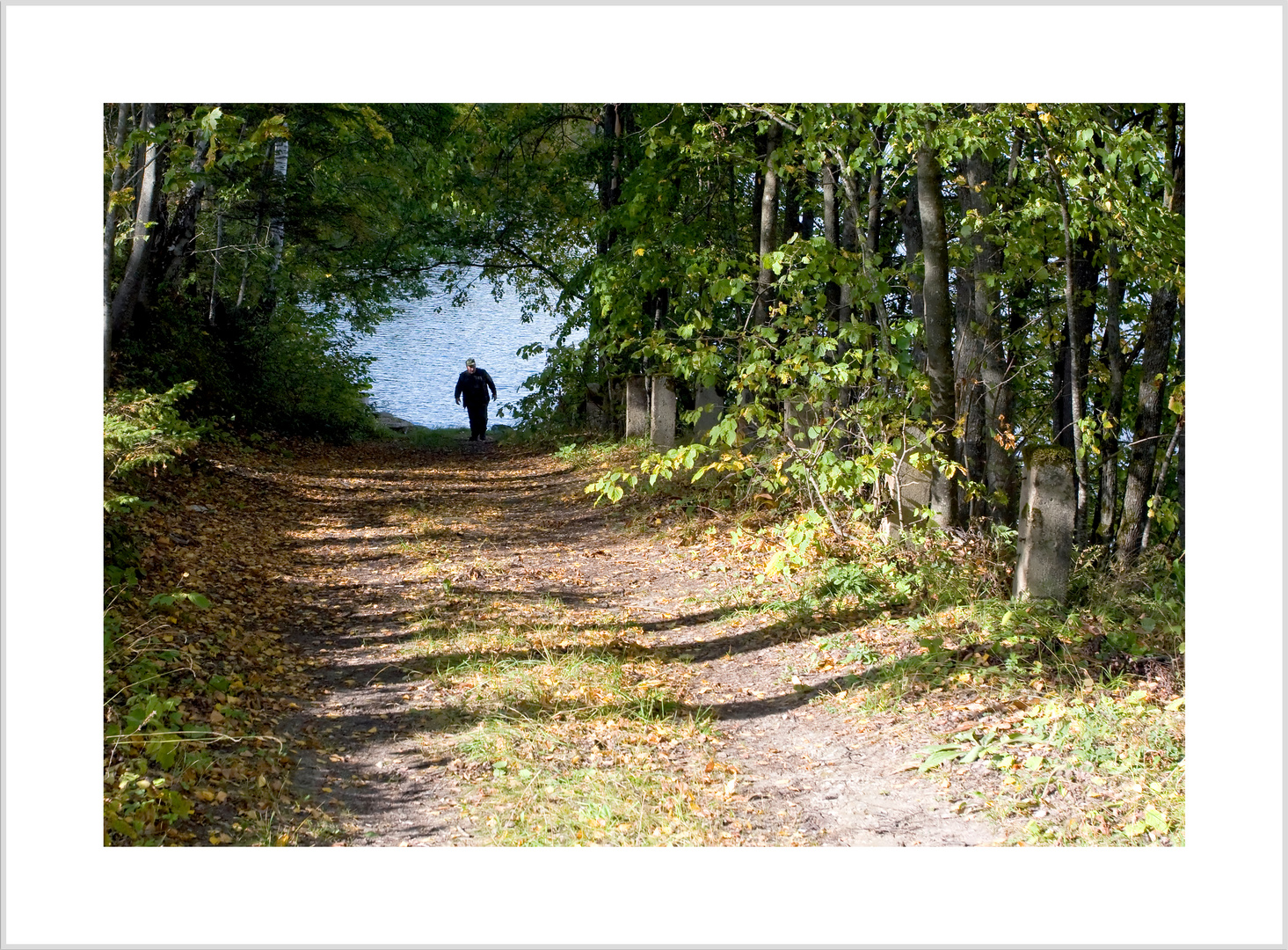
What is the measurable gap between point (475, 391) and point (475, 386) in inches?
3.6

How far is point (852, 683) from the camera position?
5676 mm

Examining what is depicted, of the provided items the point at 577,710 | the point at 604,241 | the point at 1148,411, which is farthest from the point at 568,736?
the point at 604,241

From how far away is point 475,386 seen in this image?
19.4 meters

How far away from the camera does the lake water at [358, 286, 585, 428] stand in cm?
2844

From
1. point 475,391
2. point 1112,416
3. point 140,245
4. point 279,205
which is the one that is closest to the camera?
point 1112,416

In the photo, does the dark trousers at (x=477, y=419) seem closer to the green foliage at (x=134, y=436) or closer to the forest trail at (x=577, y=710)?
the green foliage at (x=134, y=436)

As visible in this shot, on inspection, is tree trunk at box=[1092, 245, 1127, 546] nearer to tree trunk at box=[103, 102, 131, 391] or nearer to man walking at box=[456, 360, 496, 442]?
tree trunk at box=[103, 102, 131, 391]

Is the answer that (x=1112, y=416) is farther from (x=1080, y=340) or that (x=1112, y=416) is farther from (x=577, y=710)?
(x=577, y=710)

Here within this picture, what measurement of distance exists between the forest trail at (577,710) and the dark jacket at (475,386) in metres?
9.86

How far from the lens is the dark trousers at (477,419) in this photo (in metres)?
19.4

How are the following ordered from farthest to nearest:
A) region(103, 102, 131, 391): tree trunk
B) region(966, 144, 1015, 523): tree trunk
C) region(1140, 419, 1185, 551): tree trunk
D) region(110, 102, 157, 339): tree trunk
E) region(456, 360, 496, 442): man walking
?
region(456, 360, 496, 442): man walking, region(110, 102, 157, 339): tree trunk, region(103, 102, 131, 391): tree trunk, region(966, 144, 1015, 523): tree trunk, region(1140, 419, 1185, 551): tree trunk

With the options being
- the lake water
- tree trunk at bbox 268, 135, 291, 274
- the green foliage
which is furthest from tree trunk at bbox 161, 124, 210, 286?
the lake water

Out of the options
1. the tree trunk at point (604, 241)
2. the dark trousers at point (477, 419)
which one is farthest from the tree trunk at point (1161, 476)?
the dark trousers at point (477, 419)
